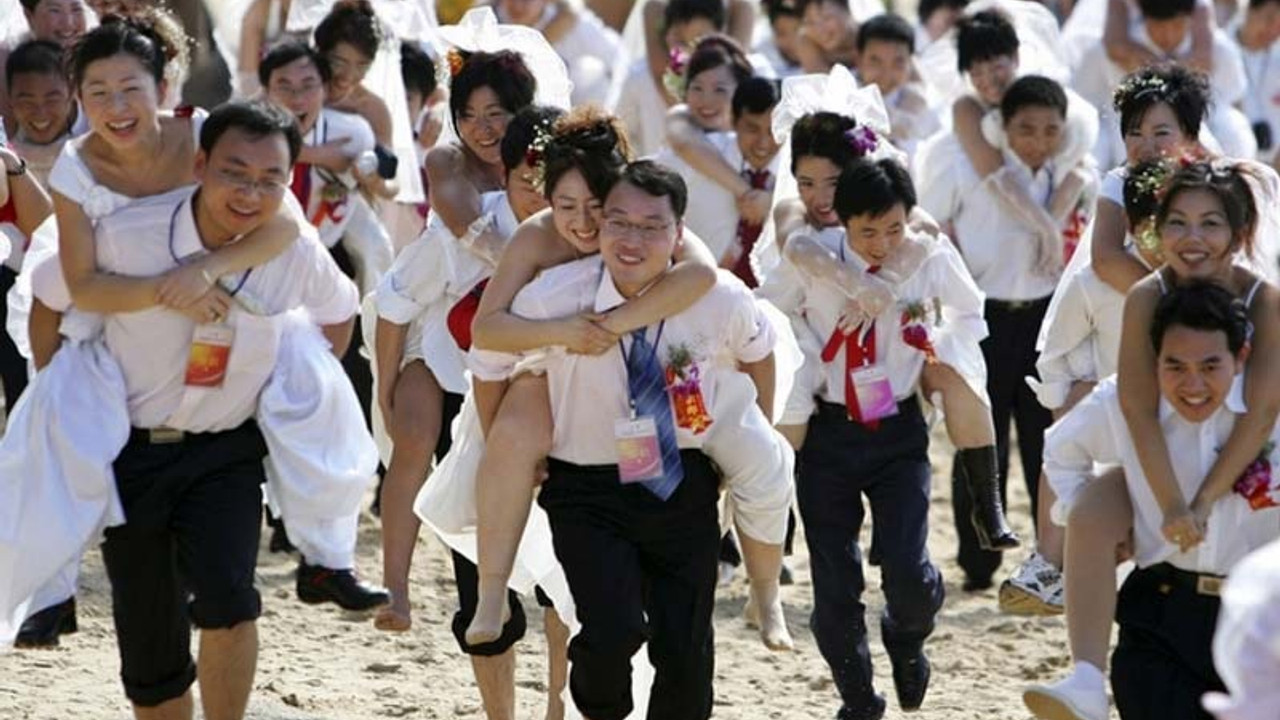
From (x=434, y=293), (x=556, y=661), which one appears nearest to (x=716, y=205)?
(x=434, y=293)

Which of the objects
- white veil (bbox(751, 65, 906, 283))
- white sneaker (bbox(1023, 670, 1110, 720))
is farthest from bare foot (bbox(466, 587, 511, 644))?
white veil (bbox(751, 65, 906, 283))

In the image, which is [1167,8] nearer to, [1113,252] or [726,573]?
[726,573]

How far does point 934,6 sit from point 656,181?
8.61 m

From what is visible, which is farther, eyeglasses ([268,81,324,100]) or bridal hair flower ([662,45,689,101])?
bridal hair flower ([662,45,689,101])

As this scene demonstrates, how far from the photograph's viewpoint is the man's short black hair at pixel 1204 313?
6.74m

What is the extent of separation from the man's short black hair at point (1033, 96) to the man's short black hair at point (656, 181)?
3.64m

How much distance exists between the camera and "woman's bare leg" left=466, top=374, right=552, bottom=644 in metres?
7.21

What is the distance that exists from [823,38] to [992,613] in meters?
3.41

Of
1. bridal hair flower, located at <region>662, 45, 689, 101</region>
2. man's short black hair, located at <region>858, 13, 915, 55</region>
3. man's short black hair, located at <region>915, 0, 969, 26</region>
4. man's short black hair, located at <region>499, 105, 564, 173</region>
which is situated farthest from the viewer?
man's short black hair, located at <region>915, 0, 969, 26</region>

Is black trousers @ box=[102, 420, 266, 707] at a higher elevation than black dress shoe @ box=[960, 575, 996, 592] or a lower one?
higher

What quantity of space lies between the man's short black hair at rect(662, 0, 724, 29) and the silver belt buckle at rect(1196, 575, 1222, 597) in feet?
22.4

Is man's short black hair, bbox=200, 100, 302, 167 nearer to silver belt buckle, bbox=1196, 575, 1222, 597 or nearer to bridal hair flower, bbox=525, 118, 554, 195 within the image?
bridal hair flower, bbox=525, 118, 554, 195

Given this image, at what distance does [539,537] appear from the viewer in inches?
307

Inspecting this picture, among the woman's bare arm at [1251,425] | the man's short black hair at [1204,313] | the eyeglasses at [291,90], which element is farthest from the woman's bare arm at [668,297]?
the eyeglasses at [291,90]
